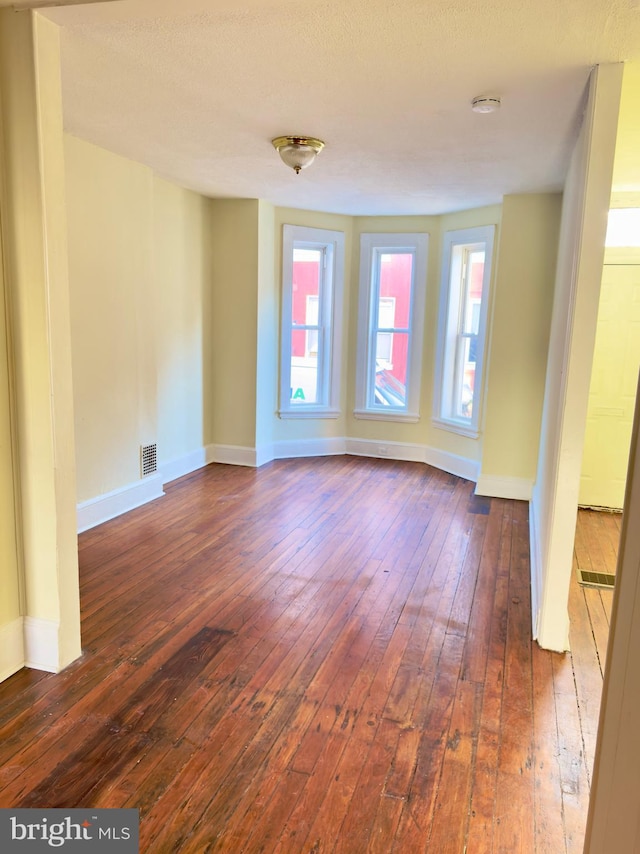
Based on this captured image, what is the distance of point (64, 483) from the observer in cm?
244

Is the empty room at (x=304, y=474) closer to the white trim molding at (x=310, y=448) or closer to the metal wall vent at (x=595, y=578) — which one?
the metal wall vent at (x=595, y=578)

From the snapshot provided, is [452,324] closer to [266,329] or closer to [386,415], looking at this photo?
[386,415]

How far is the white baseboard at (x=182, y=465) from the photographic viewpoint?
5.24 m

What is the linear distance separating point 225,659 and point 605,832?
186cm

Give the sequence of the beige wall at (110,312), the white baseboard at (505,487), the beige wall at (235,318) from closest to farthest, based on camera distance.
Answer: the beige wall at (110,312), the white baseboard at (505,487), the beige wall at (235,318)

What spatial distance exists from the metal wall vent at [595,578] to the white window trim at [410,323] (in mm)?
2966

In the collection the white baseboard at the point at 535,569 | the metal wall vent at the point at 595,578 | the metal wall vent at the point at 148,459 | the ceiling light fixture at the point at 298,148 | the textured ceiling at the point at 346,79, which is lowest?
the metal wall vent at the point at 595,578

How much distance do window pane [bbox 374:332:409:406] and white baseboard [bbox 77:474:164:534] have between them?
9.06 feet

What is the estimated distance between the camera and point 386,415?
6523 mm

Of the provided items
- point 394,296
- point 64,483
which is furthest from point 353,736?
point 394,296

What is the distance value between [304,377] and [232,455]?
123 cm

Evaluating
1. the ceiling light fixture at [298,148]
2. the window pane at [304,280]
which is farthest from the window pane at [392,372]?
the ceiling light fixture at [298,148]

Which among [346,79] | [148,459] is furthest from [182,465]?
[346,79]

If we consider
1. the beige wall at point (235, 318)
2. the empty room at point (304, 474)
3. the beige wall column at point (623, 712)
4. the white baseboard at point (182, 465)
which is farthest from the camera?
the beige wall at point (235, 318)
